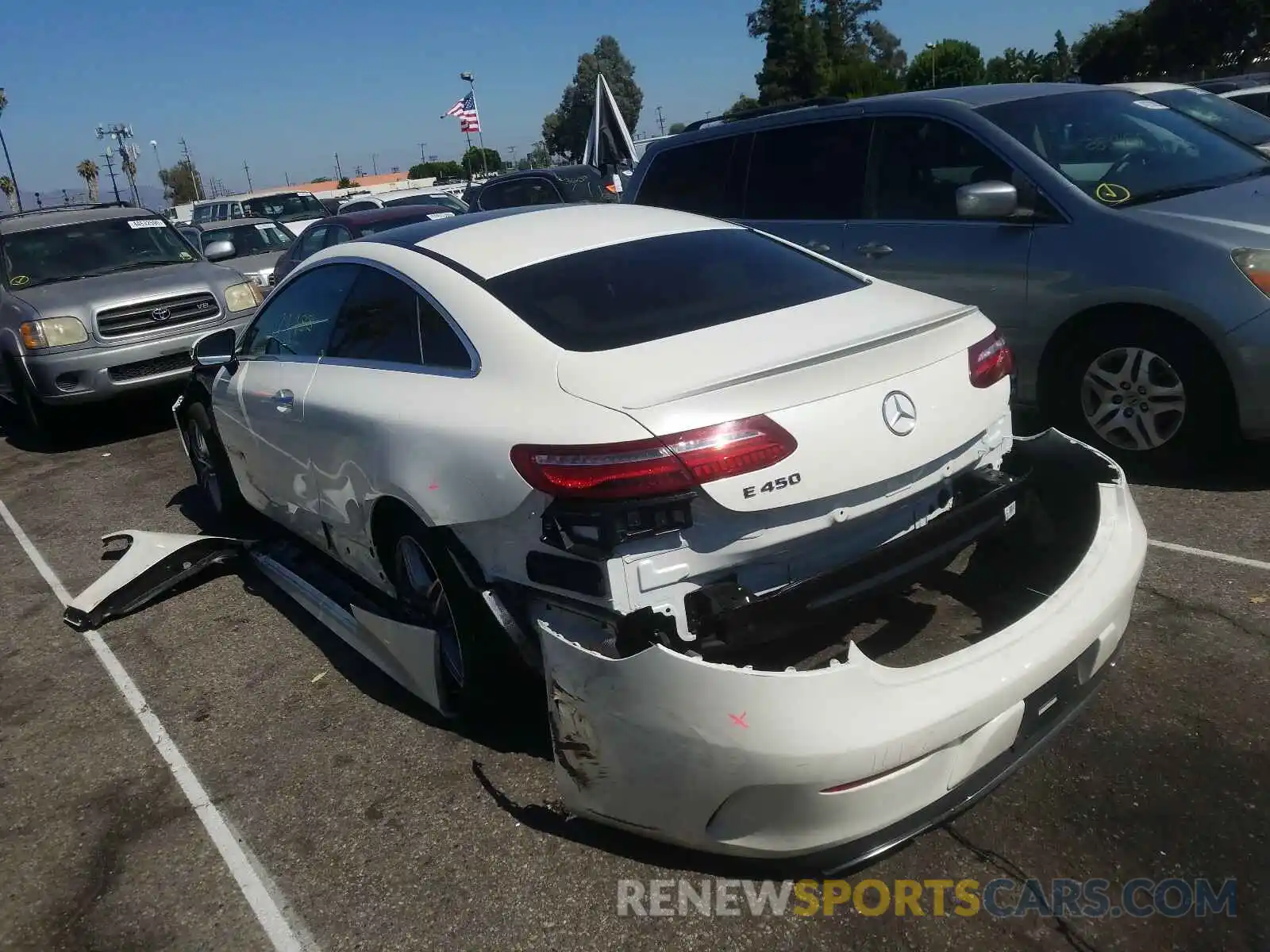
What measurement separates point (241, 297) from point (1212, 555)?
8064 mm

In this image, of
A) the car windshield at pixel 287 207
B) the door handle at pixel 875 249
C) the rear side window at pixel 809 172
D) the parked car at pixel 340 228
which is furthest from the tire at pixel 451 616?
the car windshield at pixel 287 207

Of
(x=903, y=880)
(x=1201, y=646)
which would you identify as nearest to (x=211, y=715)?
(x=903, y=880)

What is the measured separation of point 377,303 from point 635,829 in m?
2.12

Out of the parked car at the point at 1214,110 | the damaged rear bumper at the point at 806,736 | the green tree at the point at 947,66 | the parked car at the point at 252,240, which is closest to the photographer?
the damaged rear bumper at the point at 806,736

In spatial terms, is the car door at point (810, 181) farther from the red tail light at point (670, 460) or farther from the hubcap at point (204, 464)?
the red tail light at point (670, 460)

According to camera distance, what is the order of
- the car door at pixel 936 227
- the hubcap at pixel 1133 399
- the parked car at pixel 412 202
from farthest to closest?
1. the parked car at pixel 412 202
2. the car door at pixel 936 227
3. the hubcap at pixel 1133 399

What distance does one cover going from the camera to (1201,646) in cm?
346

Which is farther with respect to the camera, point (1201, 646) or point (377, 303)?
point (377, 303)

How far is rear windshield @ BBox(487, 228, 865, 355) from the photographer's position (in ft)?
10.0

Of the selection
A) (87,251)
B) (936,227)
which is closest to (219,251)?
(87,251)

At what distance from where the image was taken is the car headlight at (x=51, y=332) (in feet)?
27.7

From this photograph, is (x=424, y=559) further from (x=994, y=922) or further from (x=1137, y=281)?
(x=1137, y=281)

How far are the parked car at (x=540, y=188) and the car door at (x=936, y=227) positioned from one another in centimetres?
905

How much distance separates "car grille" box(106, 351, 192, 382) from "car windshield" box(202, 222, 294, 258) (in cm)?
612
